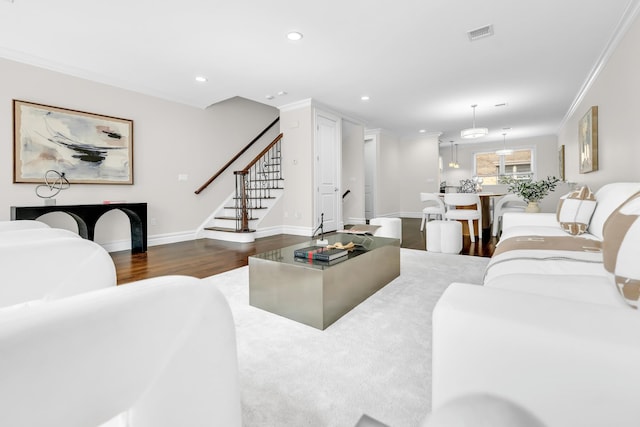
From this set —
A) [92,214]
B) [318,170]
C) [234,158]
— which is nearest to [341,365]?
[92,214]

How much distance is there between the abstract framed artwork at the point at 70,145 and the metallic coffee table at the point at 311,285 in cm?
343

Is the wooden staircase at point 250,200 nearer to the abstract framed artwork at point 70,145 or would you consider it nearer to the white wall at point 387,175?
the abstract framed artwork at point 70,145

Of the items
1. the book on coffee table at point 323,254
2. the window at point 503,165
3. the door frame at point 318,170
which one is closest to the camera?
the book on coffee table at point 323,254

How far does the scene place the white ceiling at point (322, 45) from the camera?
110 inches

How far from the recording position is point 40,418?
14.9 inches

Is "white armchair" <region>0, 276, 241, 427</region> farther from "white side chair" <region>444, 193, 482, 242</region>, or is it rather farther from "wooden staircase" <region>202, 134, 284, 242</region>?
"white side chair" <region>444, 193, 482, 242</region>

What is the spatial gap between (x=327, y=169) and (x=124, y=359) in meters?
5.72

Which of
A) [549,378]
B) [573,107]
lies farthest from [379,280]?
[573,107]

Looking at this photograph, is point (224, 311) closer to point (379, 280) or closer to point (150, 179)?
point (379, 280)

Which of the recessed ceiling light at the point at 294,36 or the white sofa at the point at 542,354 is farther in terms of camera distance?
the recessed ceiling light at the point at 294,36

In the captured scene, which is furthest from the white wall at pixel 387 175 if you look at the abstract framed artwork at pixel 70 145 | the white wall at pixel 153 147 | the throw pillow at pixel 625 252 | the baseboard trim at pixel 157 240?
the throw pillow at pixel 625 252

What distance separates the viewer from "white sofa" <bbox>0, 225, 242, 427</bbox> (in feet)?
1.21

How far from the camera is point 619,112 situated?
322 centimetres

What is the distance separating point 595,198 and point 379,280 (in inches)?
80.8
